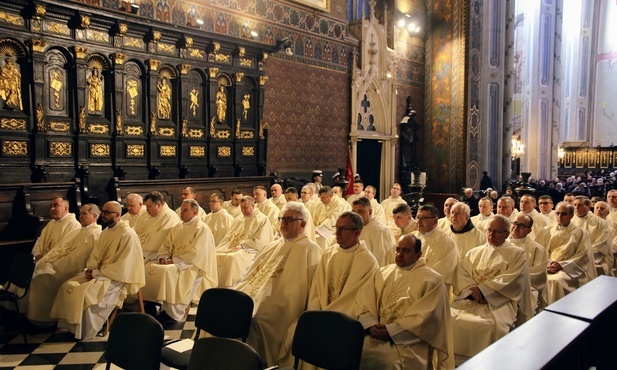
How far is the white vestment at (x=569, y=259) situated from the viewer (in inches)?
255

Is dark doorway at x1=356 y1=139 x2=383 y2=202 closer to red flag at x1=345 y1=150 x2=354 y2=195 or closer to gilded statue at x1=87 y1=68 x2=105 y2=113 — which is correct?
Answer: red flag at x1=345 y1=150 x2=354 y2=195

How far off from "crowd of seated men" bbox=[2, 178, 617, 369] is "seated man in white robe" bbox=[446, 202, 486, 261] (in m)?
0.01

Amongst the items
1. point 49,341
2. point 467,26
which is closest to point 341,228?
point 49,341

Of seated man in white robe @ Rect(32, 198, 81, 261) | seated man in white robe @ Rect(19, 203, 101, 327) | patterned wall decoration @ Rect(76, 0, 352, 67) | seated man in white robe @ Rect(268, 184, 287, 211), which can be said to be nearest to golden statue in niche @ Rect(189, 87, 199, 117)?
patterned wall decoration @ Rect(76, 0, 352, 67)

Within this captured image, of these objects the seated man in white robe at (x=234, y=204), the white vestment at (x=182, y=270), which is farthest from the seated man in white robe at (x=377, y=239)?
the seated man in white robe at (x=234, y=204)

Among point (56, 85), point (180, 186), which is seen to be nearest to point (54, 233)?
point (56, 85)

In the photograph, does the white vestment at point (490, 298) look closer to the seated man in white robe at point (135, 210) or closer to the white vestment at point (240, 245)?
the white vestment at point (240, 245)

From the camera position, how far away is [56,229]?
275 inches

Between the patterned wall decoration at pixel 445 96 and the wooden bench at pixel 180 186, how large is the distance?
8.75m

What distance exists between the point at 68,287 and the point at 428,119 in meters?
15.3

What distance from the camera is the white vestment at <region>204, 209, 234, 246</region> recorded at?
8.73 metres

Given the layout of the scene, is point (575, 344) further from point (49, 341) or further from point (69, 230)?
point (69, 230)

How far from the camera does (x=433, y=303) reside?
3.98 meters

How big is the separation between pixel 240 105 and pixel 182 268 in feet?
18.8
